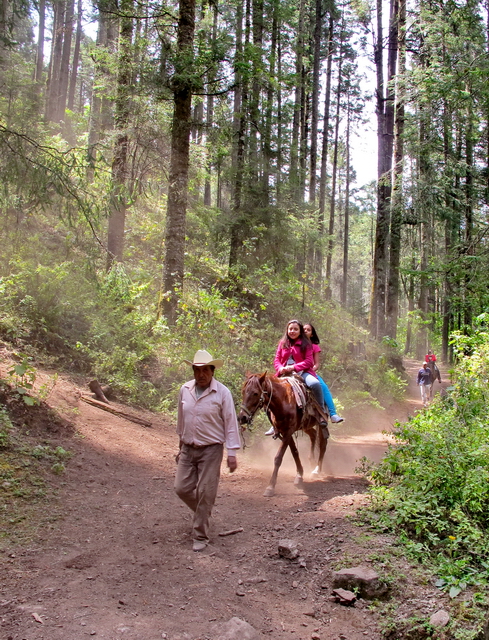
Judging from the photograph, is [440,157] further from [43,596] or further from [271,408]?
[43,596]

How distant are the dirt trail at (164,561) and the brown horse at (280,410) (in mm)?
646

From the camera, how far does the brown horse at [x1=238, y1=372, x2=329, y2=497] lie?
7.05 meters

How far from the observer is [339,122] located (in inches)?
1533

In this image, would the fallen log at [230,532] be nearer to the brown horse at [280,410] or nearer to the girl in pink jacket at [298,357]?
the brown horse at [280,410]

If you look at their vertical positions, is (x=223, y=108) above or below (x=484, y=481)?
above

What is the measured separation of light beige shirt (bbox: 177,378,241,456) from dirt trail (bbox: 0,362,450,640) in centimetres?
123

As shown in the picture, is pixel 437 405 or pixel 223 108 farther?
pixel 223 108

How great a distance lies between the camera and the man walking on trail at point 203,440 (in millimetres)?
5277

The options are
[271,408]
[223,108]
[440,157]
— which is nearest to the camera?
[271,408]

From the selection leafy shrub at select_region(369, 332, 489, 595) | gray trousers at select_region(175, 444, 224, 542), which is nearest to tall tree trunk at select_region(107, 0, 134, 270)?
gray trousers at select_region(175, 444, 224, 542)

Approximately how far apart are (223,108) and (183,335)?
27.6ft

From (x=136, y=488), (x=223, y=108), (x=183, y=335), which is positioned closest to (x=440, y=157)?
(x=223, y=108)

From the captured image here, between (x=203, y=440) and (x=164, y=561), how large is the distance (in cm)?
132

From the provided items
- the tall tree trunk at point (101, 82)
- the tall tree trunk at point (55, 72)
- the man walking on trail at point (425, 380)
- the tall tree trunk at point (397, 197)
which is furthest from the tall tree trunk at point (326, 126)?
the tall tree trunk at point (55, 72)
